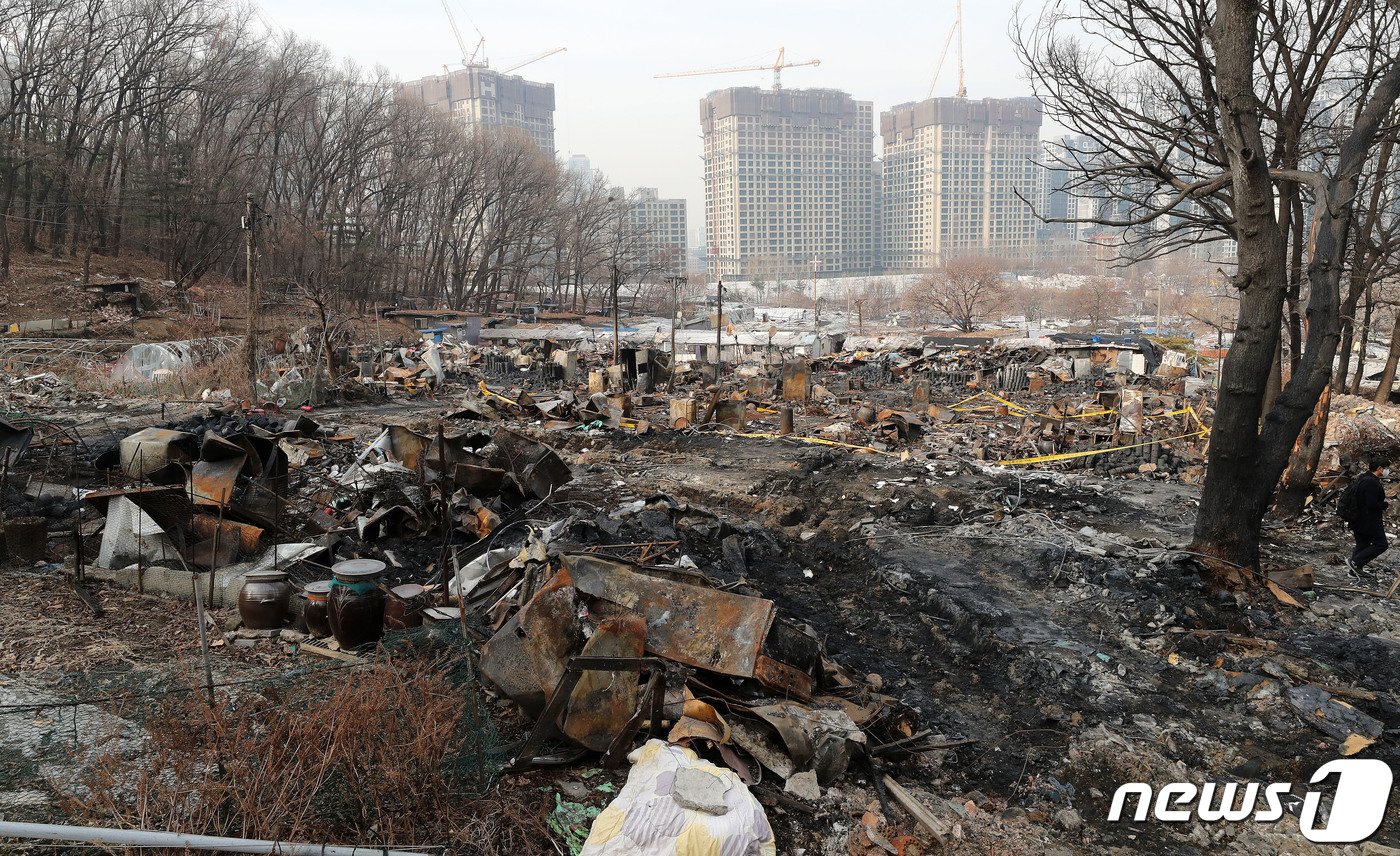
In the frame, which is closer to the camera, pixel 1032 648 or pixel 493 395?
pixel 1032 648

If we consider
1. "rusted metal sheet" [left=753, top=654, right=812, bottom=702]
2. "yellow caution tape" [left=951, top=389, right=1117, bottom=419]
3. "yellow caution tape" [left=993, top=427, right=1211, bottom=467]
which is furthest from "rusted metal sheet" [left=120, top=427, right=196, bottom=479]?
"yellow caution tape" [left=951, top=389, right=1117, bottom=419]

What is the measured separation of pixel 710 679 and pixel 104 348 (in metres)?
24.3

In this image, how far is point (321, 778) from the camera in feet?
11.7

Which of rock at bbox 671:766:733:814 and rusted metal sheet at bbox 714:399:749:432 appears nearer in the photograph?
rock at bbox 671:766:733:814

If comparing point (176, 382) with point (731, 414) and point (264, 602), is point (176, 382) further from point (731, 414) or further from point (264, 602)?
point (264, 602)

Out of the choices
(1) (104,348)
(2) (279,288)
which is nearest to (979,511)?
(1) (104,348)

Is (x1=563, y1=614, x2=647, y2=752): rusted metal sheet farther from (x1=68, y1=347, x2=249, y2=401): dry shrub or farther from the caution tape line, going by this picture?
(x1=68, y1=347, x2=249, y2=401): dry shrub

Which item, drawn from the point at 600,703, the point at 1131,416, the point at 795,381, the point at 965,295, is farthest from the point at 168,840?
the point at 965,295

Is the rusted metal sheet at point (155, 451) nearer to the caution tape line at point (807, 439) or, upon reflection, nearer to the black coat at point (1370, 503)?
the caution tape line at point (807, 439)

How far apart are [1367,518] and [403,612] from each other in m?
8.81

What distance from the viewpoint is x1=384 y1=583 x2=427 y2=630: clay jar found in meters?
6.40

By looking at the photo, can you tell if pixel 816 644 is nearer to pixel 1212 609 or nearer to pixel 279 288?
pixel 1212 609

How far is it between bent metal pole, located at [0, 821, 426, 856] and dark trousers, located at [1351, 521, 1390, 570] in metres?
9.11

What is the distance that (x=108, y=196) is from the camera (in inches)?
1423
